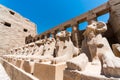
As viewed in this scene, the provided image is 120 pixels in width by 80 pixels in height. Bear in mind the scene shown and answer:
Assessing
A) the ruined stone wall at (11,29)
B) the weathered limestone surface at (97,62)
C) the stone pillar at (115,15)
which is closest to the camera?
the weathered limestone surface at (97,62)

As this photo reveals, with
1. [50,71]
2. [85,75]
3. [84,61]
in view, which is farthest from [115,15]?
[85,75]

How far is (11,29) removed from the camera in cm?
1445

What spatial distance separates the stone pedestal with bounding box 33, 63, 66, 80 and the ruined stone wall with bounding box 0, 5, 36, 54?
12.4 meters

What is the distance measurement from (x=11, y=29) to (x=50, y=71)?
13878 mm

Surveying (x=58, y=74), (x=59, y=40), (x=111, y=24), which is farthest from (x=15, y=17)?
(x=58, y=74)

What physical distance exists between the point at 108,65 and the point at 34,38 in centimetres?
1444

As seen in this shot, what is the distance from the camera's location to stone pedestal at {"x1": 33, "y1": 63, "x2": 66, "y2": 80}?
186cm

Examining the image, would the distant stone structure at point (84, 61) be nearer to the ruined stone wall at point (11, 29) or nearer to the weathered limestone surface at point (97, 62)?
the weathered limestone surface at point (97, 62)

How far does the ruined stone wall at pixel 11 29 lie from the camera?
13.5m

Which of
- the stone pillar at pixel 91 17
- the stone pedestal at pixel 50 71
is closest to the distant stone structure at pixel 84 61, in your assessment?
the stone pedestal at pixel 50 71

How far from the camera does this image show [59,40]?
307 centimetres

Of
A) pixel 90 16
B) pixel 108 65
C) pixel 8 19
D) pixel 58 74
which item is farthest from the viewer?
pixel 8 19

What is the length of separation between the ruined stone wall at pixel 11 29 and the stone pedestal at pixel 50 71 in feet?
40.8

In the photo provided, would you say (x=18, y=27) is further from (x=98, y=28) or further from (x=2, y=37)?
(x=98, y=28)
